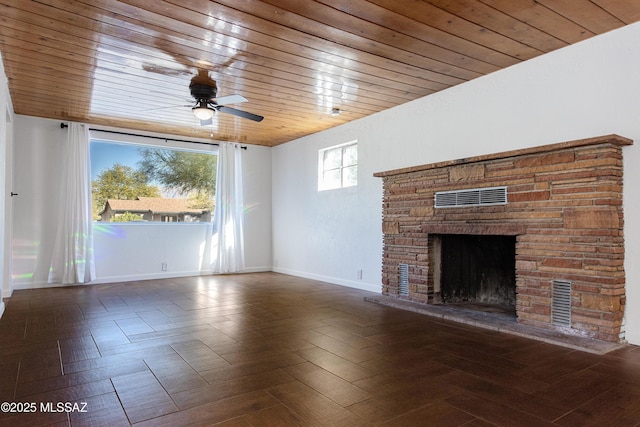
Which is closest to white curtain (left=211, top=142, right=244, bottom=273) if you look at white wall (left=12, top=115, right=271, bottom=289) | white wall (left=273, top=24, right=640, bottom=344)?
white wall (left=12, top=115, right=271, bottom=289)

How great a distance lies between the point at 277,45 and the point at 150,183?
3.90 meters

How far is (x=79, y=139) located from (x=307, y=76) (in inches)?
139

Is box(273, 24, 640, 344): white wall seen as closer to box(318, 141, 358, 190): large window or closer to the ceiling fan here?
box(318, 141, 358, 190): large window

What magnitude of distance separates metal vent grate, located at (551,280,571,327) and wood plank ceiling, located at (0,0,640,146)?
1.81 meters

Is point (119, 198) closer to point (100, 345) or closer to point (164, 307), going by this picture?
point (164, 307)

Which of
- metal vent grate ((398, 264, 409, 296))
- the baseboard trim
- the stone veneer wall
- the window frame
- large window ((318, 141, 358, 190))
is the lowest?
the baseboard trim

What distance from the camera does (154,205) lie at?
6121mm

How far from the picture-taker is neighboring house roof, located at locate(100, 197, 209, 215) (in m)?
5.83

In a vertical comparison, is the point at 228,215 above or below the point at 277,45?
below

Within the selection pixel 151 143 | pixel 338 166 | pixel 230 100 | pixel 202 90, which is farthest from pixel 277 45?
pixel 151 143

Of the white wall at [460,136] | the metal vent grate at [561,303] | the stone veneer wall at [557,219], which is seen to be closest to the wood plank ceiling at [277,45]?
the white wall at [460,136]

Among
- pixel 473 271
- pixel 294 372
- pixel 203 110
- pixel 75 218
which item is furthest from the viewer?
pixel 75 218

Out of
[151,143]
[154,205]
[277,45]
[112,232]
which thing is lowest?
[112,232]

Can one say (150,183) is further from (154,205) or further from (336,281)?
(336,281)
